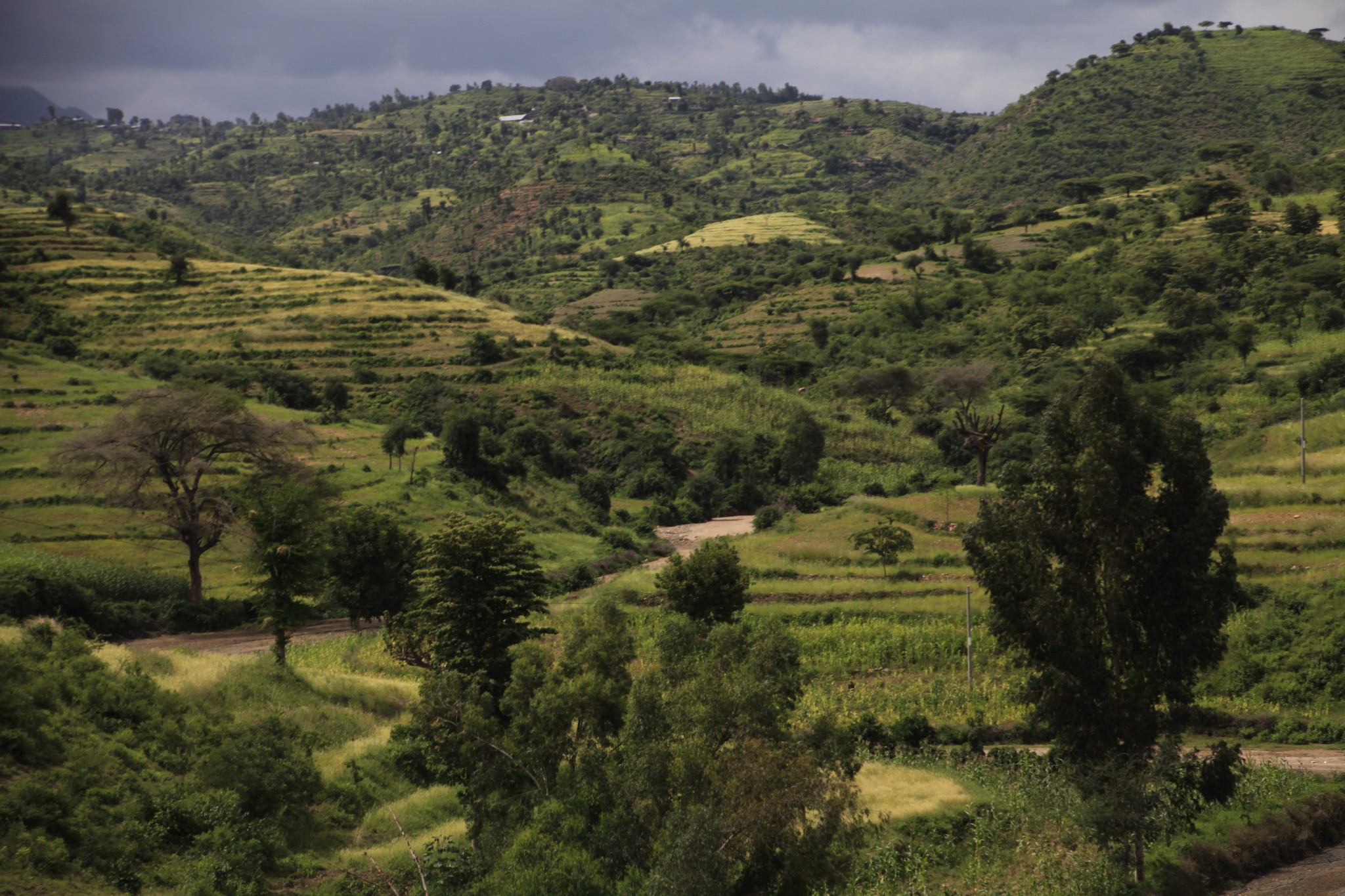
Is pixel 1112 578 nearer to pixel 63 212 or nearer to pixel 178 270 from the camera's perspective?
pixel 178 270

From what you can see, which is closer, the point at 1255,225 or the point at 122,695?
the point at 122,695

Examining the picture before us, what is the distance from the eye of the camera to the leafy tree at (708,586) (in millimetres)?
30766

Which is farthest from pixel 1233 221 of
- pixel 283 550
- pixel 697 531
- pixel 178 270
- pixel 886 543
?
pixel 178 270

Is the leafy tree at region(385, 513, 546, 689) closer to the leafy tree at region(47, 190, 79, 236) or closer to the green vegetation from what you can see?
the green vegetation

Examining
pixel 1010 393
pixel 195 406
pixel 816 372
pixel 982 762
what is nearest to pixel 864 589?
pixel 982 762

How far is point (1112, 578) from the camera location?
15.0 meters

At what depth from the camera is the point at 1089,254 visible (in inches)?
3816

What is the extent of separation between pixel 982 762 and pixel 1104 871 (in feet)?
23.2

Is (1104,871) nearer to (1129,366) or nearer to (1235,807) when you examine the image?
(1235,807)

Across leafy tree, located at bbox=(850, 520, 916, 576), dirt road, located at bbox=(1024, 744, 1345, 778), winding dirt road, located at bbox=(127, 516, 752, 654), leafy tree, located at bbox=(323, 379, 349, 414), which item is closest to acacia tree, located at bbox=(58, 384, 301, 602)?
winding dirt road, located at bbox=(127, 516, 752, 654)

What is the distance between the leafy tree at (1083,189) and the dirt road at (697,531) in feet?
300

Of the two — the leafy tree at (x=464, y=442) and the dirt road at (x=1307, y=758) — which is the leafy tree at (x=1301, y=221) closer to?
the leafy tree at (x=464, y=442)

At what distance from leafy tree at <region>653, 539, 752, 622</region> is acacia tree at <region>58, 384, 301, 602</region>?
18792 millimetres

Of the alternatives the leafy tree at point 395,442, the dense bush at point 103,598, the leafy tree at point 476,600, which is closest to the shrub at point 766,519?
the leafy tree at point 395,442
